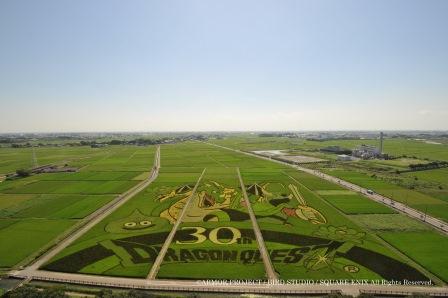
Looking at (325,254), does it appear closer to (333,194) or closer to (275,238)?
(275,238)

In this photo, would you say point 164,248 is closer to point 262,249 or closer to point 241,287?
point 262,249

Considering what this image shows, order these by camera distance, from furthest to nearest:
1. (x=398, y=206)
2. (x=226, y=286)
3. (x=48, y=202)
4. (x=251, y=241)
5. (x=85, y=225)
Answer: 1. (x=48, y=202)
2. (x=398, y=206)
3. (x=85, y=225)
4. (x=251, y=241)
5. (x=226, y=286)

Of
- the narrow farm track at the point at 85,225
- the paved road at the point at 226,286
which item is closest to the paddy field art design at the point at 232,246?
the paved road at the point at 226,286

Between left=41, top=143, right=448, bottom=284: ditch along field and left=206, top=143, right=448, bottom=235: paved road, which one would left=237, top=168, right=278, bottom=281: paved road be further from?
left=206, top=143, right=448, bottom=235: paved road

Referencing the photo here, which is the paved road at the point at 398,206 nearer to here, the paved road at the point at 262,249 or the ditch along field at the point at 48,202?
the paved road at the point at 262,249

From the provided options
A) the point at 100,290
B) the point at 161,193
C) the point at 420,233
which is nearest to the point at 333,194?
the point at 420,233

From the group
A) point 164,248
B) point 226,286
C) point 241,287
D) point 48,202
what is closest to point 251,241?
point 241,287
